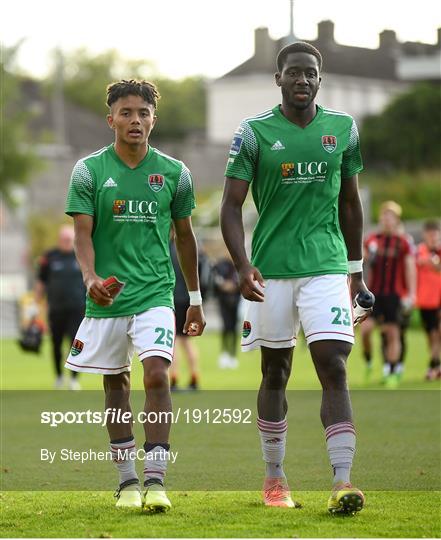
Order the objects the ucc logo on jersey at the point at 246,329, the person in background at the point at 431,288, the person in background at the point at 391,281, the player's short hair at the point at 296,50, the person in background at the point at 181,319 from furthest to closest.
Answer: the person in background at the point at 431,288, the person in background at the point at 391,281, the person in background at the point at 181,319, the ucc logo on jersey at the point at 246,329, the player's short hair at the point at 296,50

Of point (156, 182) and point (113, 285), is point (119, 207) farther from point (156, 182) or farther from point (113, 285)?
point (113, 285)

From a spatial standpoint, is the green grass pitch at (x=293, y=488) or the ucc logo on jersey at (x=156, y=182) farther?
the ucc logo on jersey at (x=156, y=182)

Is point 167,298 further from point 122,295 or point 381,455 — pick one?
point 381,455

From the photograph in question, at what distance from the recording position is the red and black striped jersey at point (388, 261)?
17438mm

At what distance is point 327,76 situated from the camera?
6769 centimetres

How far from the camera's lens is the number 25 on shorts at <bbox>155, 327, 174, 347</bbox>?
24.8ft

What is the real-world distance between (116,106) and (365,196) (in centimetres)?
4051

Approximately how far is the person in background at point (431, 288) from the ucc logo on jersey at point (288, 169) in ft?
36.9

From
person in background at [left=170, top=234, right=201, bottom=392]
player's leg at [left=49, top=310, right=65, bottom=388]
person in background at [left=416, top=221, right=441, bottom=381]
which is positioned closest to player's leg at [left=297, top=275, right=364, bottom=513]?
person in background at [left=170, top=234, right=201, bottom=392]

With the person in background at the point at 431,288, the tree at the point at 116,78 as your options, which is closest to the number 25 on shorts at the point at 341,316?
the person in background at the point at 431,288

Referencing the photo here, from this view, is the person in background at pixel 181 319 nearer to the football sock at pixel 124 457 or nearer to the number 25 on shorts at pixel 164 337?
the football sock at pixel 124 457

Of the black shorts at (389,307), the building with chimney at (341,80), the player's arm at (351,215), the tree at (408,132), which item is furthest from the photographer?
the tree at (408,132)

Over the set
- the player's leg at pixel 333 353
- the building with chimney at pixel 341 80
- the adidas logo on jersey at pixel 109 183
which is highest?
the building with chimney at pixel 341 80

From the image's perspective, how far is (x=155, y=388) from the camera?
752 centimetres
